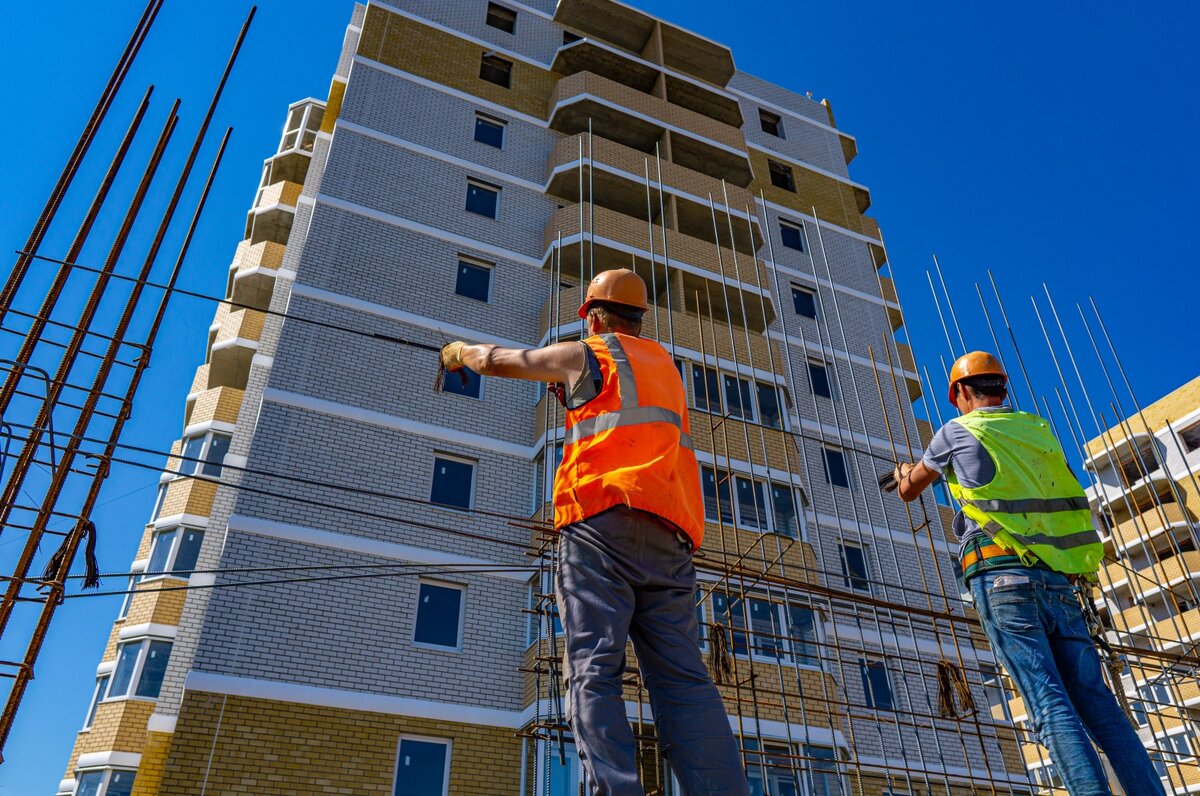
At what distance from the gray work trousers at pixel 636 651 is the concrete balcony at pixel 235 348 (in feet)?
66.8

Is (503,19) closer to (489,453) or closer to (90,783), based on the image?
(489,453)

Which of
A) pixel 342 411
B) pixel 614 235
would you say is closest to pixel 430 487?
pixel 342 411

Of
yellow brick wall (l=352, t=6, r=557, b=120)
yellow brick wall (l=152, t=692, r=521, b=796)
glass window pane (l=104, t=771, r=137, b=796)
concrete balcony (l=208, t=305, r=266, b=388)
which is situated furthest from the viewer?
concrete balcony (l=208, t=305, r=266, b=388)

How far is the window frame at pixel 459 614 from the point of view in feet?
44.3

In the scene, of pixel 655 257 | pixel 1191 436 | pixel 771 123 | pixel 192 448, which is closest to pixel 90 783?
pixel 192 448

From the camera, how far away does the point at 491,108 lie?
71.3 ft

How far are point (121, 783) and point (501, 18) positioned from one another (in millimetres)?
20285

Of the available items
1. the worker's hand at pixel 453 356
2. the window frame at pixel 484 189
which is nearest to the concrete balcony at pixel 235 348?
the window frame at pixel 484 189

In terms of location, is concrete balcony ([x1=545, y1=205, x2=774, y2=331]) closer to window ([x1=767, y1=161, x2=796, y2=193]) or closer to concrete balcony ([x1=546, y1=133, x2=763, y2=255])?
concrete balcony ([x1=546, y1=133, x2=763, y2=255])

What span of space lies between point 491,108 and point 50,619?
18.9 metres

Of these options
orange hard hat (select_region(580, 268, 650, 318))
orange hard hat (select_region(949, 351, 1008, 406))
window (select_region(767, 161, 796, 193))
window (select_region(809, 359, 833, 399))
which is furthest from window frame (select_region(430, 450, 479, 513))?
window (select_region(767, 161, 796, 193))

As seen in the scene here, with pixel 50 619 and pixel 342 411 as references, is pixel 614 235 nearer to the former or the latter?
pixel 342 411

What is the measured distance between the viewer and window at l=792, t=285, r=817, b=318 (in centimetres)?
2284

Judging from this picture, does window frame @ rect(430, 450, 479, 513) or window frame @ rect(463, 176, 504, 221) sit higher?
window frame @ rect(463, 176, 504, 221)
